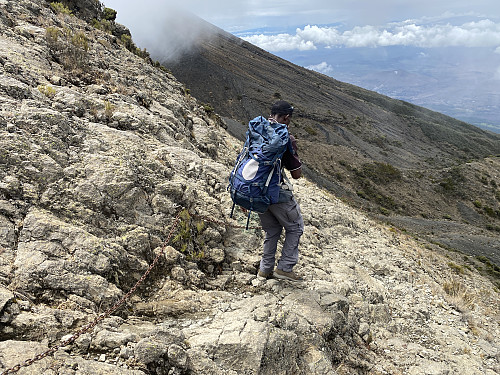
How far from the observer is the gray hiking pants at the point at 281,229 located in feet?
15.3

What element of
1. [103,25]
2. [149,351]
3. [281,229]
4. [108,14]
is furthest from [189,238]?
[108,14]

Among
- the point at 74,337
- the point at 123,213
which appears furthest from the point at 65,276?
the point at 123,213

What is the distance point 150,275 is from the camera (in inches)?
174

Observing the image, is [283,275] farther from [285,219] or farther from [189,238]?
[189,238]

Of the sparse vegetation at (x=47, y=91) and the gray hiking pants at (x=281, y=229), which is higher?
the sparse vegetation at (x=47, y=91)

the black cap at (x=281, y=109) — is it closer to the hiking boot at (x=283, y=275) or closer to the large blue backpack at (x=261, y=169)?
the large blue backpack at (x=261, y=169)

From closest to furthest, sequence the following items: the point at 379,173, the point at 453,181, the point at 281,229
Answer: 1. the point at 281,229
2. the point at 379,173
3. the point at 453,181

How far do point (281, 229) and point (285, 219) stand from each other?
415mm

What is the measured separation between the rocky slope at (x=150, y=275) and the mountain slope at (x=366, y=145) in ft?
76.0

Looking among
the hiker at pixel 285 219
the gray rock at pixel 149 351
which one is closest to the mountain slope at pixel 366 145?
the hiker at pixel 285 219

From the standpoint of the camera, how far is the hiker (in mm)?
4430

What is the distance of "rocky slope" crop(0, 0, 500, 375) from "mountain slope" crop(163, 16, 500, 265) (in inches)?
912

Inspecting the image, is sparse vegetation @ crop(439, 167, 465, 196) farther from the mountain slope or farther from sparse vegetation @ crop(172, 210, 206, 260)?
sparse vegetation @ crop(172, 210, 206, 260)

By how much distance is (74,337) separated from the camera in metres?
2.89
